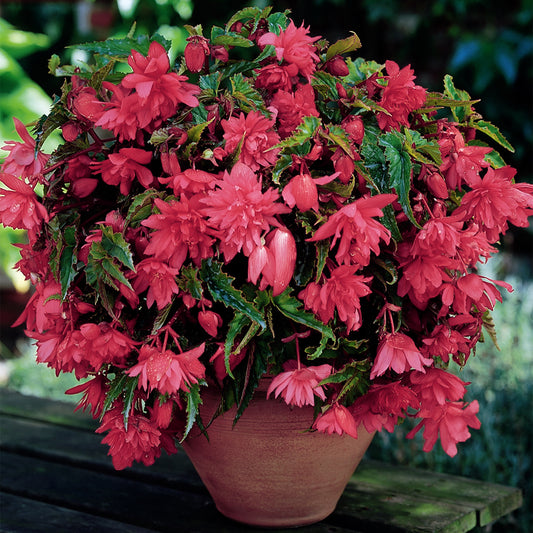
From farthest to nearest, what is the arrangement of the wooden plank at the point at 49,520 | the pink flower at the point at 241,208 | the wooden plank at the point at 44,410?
the wooden plank at the point at 44,410
the wooden plank at the point at 49,520
the pink flower at the point at 241,208

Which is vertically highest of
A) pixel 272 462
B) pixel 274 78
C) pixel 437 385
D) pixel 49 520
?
pixel 274 78

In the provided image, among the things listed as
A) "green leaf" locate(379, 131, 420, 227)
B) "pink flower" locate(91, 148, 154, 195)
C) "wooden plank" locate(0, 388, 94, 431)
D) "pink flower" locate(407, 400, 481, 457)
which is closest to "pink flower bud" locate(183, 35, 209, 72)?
"pink flower" locate(91, 148, 154, 195)

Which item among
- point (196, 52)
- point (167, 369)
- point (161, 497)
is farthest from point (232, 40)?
point (161, 497)

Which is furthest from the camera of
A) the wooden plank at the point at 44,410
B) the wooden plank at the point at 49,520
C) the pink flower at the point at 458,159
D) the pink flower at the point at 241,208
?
the wooden plank at the point at 44,410

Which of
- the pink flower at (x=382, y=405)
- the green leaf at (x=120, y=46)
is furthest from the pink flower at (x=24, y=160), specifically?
the pink flower at (x=382, y=405)

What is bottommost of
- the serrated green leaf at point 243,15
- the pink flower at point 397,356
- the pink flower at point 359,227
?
the pink flower at point 397,356

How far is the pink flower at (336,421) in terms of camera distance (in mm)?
771

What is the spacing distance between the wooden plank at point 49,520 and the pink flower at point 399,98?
0.58 metres

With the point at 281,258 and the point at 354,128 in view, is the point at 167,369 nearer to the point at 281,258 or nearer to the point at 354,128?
the point at 281,258

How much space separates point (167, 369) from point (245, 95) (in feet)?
0.98

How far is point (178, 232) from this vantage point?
28.2 inches

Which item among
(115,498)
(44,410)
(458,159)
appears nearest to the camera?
(458,159)

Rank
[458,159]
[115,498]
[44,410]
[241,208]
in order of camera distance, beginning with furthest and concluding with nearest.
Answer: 1. [44,410]
2. [115,498]
3. [458,159]
4. [241,208]

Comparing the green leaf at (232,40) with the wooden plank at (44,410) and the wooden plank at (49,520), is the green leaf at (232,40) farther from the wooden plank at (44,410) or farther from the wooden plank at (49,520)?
the wooden plank at (44,410)
